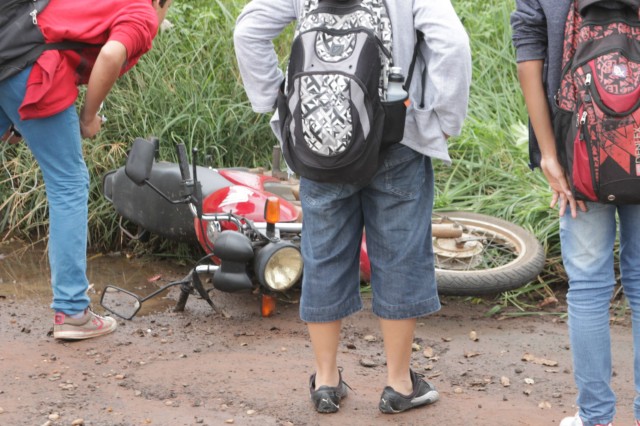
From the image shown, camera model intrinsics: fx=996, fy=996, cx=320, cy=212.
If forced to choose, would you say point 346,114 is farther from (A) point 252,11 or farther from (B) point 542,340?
(B) point 542,340

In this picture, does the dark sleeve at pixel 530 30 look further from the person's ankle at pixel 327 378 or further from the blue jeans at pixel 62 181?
the blue jeans at pixel 62 181

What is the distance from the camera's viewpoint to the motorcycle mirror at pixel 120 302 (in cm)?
496

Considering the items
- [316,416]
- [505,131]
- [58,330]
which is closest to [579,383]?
[316,416]

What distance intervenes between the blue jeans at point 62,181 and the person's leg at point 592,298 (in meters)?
2.29

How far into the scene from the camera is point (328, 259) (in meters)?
3.58

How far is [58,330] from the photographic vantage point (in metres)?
4.63

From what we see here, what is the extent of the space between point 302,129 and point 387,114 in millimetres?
284

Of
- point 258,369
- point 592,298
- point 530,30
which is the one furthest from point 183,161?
point 592,298

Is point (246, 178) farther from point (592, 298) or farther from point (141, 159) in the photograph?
point (592, 298)

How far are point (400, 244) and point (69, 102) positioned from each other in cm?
169

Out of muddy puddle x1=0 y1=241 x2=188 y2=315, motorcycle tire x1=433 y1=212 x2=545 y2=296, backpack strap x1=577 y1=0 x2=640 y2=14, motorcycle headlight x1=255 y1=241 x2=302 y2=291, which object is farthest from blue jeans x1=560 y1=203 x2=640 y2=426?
muddy puddle x1=0 y1=241 x2=188 y2=315

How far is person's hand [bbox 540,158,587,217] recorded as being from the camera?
3100mm

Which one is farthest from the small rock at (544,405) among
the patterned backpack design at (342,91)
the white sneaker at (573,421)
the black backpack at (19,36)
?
the black backpack at (19,36)

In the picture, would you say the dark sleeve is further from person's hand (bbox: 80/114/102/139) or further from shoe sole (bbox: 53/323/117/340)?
shoe sole (bbox: 53/323/117/340)
